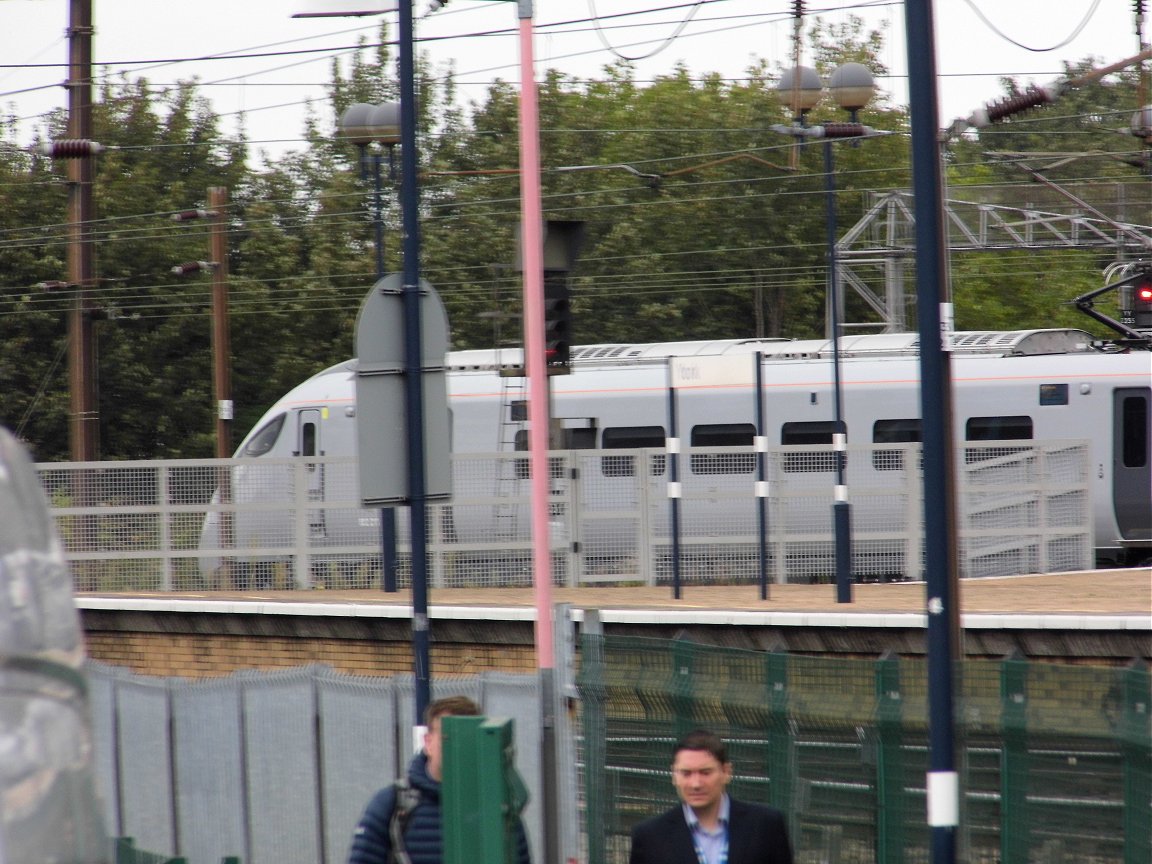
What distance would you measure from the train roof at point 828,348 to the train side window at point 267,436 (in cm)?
281

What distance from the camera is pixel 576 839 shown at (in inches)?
332

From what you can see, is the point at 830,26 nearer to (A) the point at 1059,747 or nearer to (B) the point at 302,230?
(B) the point at 302,230

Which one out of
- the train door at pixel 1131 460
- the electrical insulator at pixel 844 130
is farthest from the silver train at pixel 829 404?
the electrical insulator at pixel 844 130

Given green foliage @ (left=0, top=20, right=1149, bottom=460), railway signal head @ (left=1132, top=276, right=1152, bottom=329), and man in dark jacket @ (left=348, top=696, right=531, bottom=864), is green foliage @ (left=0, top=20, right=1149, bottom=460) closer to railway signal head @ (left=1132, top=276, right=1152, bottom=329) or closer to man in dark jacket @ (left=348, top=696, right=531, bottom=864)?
railway signal head @ (left=1132, top=276, right=1152, bottom=329)

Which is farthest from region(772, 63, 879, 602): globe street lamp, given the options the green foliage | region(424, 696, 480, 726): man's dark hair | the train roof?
the green foliage

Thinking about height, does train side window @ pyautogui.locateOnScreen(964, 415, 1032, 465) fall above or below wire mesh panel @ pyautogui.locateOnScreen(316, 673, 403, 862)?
above

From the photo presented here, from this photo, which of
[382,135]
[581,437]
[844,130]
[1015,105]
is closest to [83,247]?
[382,135]

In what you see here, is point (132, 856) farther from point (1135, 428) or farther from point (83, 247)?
point (1135, 428)

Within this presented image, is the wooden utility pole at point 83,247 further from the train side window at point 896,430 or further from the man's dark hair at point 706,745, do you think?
the man's dark hair at point 706,745

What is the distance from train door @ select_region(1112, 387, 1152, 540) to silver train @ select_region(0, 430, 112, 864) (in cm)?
2105

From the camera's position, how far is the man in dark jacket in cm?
601

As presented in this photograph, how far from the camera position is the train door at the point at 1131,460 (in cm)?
2208

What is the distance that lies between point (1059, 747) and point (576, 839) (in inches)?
110

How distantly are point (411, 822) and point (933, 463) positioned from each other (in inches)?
93.2
